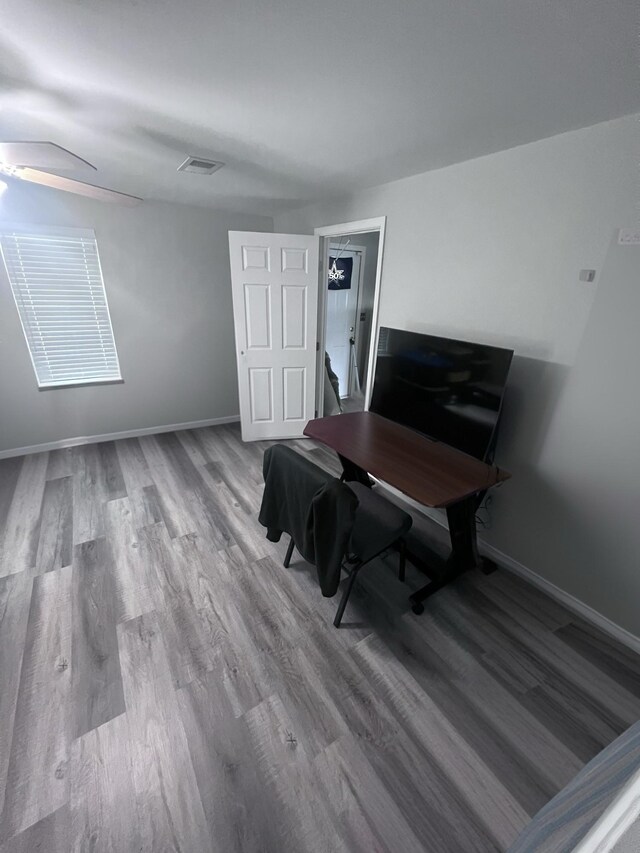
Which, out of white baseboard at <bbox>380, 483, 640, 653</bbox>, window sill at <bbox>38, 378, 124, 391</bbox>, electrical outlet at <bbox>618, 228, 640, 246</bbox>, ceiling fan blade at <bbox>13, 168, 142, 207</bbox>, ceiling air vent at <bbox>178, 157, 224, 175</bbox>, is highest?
ceiling air vent at <bbox>178, 157, 224, 175</bbox>

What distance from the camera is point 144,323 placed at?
349 cm

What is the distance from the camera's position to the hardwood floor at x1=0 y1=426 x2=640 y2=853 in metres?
1.11

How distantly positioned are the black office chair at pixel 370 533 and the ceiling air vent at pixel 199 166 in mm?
2098

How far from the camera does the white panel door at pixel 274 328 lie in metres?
3.17

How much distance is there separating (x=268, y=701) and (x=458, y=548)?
3.99ft

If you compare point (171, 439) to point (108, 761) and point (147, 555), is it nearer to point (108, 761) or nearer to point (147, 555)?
point (147, 555)

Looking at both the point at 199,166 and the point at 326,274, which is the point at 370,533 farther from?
the point at 326,274

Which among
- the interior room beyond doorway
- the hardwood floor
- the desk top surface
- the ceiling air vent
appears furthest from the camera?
the interior room beyond doorway

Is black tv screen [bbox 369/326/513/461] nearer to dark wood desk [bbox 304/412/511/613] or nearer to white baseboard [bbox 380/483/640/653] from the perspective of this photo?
dark wood desk [bbox 304/412/511/613]

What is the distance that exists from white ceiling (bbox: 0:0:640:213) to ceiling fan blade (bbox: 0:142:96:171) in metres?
0.19

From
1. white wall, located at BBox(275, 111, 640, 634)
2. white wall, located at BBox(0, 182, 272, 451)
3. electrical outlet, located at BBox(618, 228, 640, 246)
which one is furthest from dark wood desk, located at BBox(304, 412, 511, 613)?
white wall, located at BBox(0, 182, 272, 451)

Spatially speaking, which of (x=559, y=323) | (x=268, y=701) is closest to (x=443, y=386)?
(x=559, y=323)

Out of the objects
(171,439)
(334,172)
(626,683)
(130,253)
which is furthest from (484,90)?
(171,439)

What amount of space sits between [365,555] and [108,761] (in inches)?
48.1
